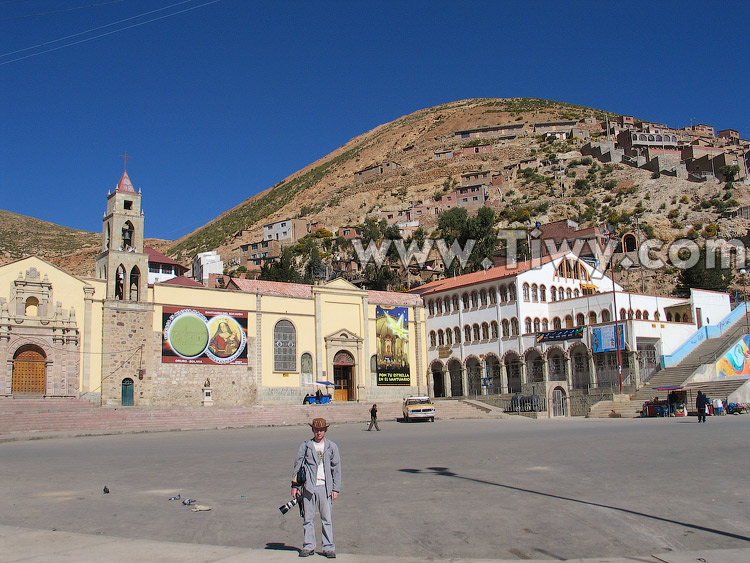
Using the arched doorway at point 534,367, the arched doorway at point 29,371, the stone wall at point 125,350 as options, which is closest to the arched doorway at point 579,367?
the arched doorway at point 534,367

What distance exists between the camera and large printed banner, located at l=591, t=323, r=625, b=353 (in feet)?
149

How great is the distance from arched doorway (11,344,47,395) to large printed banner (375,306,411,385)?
78.9ft

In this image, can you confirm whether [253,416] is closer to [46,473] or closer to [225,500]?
[46,473]

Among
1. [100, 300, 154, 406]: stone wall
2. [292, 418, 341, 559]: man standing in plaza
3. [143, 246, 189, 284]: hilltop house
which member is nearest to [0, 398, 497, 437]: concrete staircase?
[100, 300, 154, 406]: stone wall

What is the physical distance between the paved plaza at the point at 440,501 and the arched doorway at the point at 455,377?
3820 centimetres

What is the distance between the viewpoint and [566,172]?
399ft

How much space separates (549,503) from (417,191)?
127 metres

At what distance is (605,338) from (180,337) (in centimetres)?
2785

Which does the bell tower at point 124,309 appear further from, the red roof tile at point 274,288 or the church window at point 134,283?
the red roof tile at point 274,288

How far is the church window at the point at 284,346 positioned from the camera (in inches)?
1940

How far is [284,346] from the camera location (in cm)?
4978

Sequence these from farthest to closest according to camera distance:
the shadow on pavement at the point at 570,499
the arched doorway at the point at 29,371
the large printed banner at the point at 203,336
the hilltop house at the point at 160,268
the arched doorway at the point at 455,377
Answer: the hilltop house at the point at 160,268 < the arched doorway at the point at 455,377 < the large printed banner at the point at 203,336 < the arched doorway at the point at 29,371 < the shadow on pavement at the point at 570,499

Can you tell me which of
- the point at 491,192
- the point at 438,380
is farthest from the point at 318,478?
the point at 491,192

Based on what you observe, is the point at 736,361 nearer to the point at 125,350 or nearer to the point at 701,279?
the point at 701,279
